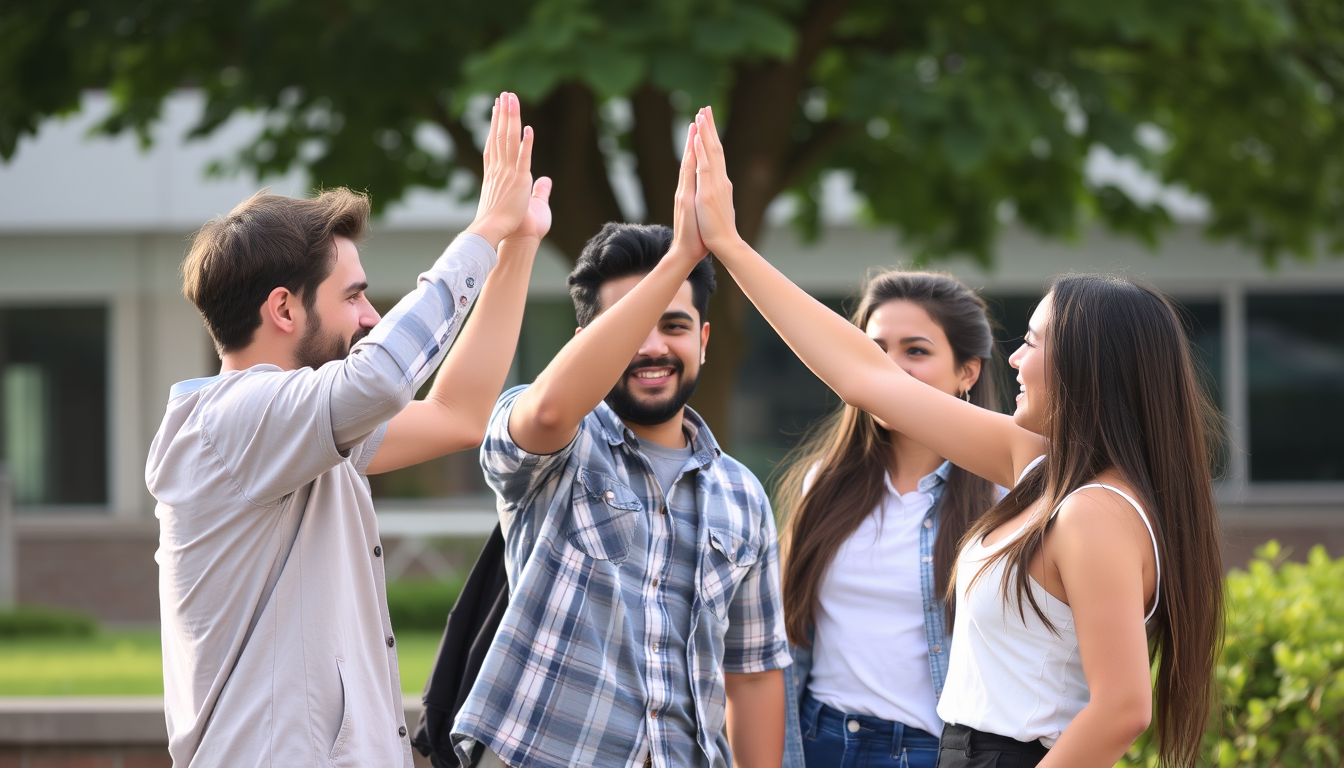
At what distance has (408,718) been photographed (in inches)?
153

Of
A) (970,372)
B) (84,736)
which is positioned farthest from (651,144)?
(84,736)

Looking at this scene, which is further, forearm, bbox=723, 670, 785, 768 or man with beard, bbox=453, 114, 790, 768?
forearm, bbox=723, 670, 785, 768

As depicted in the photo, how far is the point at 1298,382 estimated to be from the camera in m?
Result: 13.7

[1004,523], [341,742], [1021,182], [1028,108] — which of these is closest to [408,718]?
[341,742]

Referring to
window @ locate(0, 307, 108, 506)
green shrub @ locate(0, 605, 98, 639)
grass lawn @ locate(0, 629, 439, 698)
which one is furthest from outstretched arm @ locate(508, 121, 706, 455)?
window @ locate(0, 307, 108, 506)

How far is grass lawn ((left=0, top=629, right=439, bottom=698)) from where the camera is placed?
5.66 metres

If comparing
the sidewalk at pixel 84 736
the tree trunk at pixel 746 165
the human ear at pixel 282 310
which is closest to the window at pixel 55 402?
the tree trunk at pixel 746 165

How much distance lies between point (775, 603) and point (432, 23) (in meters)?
3.36

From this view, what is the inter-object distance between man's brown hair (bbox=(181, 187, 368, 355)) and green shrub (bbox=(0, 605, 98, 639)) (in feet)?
28.8

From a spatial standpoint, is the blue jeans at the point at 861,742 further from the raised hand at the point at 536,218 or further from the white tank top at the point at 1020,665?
the raised hand at the point at 536,218

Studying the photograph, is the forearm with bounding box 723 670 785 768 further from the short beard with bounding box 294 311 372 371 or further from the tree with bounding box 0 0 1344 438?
the tree with bounding box 0 0 1344 438

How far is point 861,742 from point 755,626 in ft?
1.17

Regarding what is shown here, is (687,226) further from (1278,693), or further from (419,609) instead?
(419,609)

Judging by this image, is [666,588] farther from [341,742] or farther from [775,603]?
[341,742]
